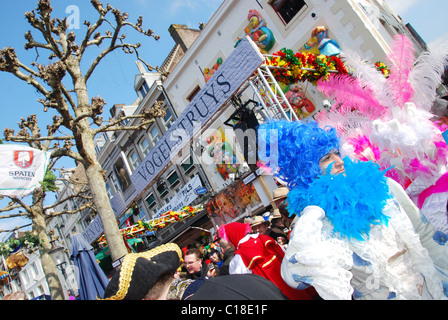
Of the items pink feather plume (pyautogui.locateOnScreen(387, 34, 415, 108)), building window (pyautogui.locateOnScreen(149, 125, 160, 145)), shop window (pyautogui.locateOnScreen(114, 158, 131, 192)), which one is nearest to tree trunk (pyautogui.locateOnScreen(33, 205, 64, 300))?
building window (pyautogui.locateOnScreen(149, 125, 160, 145))

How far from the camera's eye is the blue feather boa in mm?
1618

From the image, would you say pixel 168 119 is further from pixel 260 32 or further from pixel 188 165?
pixel 260 32

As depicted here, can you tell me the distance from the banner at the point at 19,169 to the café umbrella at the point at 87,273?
57.4 inches

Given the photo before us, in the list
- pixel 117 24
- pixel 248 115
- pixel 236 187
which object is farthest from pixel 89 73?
pixel 236 187

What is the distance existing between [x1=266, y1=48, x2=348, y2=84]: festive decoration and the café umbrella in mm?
5415

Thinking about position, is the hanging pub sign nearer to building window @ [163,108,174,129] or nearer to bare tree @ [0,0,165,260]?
bare tree @ [0,0,165,260]

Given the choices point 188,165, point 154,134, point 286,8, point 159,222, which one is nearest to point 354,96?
point 286,8

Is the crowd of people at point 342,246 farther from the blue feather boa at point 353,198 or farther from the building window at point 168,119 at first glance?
the building window at point 168,119

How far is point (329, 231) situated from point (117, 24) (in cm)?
805

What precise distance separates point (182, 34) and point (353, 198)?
678 inches

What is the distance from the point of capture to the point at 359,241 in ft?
5.33

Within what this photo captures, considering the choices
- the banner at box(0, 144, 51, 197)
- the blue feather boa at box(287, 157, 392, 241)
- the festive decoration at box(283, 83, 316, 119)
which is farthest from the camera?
the festive decoration at box(283, 83, 316, 119)
